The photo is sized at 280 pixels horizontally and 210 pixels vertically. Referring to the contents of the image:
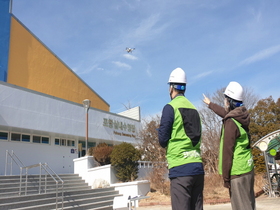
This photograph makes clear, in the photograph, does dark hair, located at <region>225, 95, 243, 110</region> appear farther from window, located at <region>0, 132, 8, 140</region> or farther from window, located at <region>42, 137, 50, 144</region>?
window, located at <region>42, 137, 50, 144</region>

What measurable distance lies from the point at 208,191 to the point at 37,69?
569 inches

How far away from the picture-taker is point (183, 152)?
2.72 meters

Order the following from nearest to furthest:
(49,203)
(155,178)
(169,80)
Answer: (169,80)
(49,203)
(155,178)

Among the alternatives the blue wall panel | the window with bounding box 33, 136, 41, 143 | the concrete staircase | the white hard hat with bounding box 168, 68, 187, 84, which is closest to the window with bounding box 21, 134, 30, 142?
the window with bounding box 33, 136, 41, 143

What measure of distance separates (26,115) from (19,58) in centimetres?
476

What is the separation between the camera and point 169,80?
3152 millimetres

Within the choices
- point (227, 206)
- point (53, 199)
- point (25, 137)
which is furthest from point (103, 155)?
point (227, 206)

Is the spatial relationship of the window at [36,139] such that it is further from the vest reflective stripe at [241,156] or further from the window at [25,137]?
the vest reflective stripe at [241,156]

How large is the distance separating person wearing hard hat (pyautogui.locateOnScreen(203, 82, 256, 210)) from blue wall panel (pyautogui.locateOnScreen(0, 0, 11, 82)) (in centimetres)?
1669

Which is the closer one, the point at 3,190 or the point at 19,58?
the point at 3,190

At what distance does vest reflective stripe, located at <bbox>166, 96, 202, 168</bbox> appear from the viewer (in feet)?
8.89

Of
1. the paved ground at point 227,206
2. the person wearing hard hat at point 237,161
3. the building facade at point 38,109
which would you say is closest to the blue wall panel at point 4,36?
the building facade at point 38,109

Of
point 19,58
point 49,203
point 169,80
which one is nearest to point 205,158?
point 49,203

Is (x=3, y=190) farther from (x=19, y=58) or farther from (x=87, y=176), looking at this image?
(x=19, y=58)
